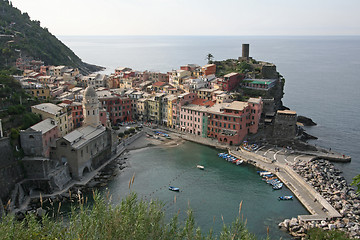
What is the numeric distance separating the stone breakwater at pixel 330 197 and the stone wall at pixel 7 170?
29.8 meters

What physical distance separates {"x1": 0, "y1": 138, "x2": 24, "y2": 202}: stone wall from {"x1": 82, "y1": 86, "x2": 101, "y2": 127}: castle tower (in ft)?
41.4

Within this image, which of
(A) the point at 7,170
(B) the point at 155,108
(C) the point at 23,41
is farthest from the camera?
(C) the point at 23,41

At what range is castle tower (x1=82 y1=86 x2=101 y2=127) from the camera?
46625mm

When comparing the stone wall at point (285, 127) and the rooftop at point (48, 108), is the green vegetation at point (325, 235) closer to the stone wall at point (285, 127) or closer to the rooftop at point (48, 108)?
the stone wall at point (285, 127)

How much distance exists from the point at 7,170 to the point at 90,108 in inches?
591

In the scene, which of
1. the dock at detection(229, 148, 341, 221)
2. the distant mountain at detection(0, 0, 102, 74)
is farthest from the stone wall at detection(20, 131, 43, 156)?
the distant mountain at detection(0, 0, 102, 74)

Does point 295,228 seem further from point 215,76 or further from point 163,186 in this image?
point 215,76

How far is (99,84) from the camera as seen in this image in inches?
3157

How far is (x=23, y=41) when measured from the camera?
99.6 metres

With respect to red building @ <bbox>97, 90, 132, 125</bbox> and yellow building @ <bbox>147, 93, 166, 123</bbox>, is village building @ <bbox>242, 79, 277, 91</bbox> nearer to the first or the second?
yellow building @ <bbox>147, 93, 166, 123</bbox>

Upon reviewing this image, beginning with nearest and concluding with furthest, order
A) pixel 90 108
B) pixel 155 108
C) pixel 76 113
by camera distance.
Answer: pixel 90 108 → pixel 76 113 → pixel 155 108

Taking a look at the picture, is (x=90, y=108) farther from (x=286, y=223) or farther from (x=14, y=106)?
(x=286, y=223)

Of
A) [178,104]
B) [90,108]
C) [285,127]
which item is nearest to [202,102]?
[178,104]

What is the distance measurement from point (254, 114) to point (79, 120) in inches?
1220
